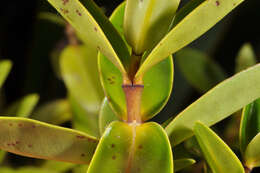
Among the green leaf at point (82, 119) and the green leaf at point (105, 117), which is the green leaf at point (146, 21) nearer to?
the green leaf at point (105, 117)

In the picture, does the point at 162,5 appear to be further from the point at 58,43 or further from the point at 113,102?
the point at 58,43

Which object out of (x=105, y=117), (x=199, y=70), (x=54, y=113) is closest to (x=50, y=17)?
(x=54, y=113)

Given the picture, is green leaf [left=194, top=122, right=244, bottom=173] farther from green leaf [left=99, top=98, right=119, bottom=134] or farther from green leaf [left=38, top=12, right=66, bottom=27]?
green leaf [left=38, top=12, right=66, bottom=27]

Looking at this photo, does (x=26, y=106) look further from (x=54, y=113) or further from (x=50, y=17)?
(x=50, y=17)

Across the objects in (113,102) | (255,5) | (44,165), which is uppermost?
(113,102)

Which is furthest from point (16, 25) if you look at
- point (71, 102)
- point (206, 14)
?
point (206, 14)

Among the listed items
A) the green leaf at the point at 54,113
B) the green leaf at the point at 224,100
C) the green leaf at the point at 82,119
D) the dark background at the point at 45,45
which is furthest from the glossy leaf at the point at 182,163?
the dark background at the point at 45,45
